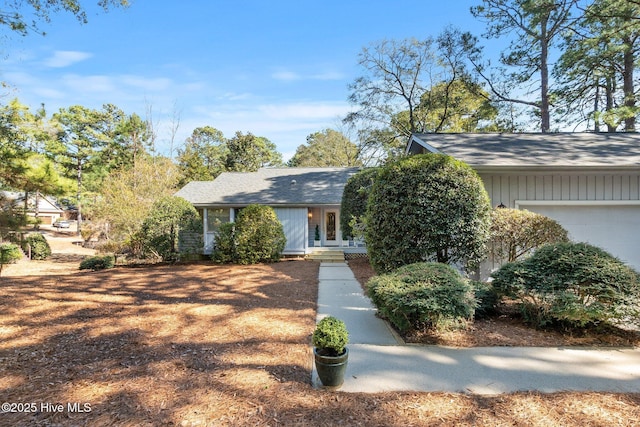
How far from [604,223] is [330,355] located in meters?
8.06

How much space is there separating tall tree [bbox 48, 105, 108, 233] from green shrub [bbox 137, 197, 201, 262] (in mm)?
21966

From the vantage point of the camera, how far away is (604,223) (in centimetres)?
707

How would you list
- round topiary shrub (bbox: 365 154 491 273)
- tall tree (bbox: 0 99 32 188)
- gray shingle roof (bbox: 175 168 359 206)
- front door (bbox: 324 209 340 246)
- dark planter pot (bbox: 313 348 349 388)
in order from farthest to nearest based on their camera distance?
1. front door (bbox: 324 209 340 246)
2. gray shingle roof (bbox: 175 168 359 206)
3. tall tree (bbox: 0 99 32 188)
4. round topiary shrub (bbox: 365 154 491 273)
5. dark planter pot (bbox: 313 348 349 388)

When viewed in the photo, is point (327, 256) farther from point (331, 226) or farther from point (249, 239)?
point (249, 239)

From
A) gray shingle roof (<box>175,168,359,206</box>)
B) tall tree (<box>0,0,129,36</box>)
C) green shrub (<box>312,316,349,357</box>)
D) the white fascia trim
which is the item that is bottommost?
green shrub (<box>312,316,349,357</box>)

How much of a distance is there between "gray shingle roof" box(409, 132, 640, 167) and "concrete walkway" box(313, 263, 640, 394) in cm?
426

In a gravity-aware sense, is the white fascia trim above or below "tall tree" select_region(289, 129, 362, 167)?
below

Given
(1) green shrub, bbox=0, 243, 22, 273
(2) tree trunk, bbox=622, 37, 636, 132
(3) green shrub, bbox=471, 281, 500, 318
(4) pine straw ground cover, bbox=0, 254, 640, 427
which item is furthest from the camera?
(2) tree trunk, bbox=622, 37, 636, 132

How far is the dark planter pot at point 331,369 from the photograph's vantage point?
2742 millimetres

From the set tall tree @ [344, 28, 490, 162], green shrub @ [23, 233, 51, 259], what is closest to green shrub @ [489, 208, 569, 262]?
tall tree @ [344, 28, 490, 162]

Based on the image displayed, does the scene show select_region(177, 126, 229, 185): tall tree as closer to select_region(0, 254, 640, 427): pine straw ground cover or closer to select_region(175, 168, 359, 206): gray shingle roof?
select_region(175, 168, 359, 206): gray shingle roof

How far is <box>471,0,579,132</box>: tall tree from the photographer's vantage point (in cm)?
1497

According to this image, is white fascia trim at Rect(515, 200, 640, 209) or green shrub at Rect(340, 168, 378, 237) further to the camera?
green shrub at Rect(340, 168, 378, 237)

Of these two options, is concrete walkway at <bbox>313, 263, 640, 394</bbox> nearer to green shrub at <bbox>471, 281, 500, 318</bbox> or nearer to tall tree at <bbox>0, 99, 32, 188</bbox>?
green shrub at <bbox>471, 281, 500, 318</bbox>
